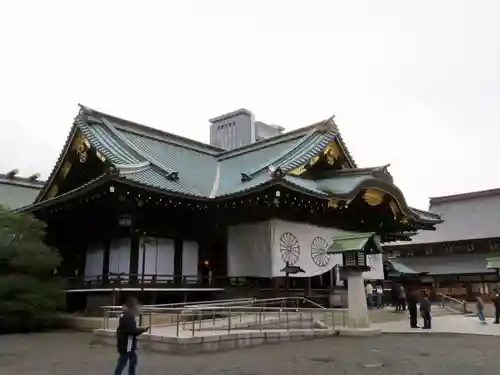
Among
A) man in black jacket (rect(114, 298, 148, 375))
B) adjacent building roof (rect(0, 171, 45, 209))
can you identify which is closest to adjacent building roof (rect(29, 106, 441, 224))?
adjacent building roof (rect(0, 171, 45, 209))

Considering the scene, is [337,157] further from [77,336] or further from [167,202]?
[77,336]

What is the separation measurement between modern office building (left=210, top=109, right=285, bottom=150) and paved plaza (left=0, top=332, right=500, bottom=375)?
19.4m

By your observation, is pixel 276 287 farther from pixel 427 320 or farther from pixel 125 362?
pixel 125 362

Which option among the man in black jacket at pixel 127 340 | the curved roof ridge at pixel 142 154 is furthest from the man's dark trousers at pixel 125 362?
the curved roof ridge at pixel 142 154

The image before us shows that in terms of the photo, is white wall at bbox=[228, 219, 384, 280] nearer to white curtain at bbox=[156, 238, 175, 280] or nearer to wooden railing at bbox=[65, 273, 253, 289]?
wooden railing at bbox=[65, 273, 253, 289]

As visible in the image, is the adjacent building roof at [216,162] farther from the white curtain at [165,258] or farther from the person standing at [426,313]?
the person standing at [426,313]

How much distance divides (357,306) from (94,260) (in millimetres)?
10756

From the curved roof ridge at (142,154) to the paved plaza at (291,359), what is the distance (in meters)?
7.66

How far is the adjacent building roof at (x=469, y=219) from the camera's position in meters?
38.5

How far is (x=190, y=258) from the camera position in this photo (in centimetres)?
1942

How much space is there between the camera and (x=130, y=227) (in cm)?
1755

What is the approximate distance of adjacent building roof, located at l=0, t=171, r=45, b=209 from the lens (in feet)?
96.4

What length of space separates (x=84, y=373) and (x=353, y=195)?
1256 cm

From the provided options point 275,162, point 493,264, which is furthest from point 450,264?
point 275,162
